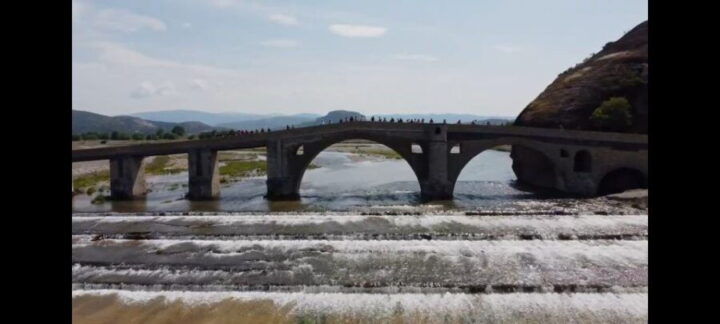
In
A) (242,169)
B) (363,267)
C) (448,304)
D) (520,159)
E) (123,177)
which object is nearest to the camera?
(448,304)

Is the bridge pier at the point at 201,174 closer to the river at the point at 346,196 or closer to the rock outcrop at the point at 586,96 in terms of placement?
the river at the point at 346,196

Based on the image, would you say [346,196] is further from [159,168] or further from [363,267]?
[159,168]

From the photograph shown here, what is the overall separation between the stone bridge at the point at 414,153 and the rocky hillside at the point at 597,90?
32.2 feet

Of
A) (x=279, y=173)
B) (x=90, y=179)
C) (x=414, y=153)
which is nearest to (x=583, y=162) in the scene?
(x=414, y=153)

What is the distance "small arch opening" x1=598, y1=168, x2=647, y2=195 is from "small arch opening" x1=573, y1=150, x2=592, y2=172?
5.52ft

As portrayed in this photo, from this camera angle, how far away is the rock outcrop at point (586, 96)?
5059cm

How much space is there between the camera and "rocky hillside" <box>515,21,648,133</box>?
52.0m

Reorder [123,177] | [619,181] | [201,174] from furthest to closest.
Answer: [123,177], [201,174], [619,181]

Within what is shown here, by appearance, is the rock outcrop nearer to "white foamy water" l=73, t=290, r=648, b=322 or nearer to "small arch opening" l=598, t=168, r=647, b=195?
"small arch opening" l=598, t=168, r=647, b=195

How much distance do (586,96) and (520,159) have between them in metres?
11.6

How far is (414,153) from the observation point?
42719mm

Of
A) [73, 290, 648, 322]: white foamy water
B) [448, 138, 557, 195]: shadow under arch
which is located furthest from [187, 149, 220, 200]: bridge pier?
[73, 290, 648, 322]: white foamy water
